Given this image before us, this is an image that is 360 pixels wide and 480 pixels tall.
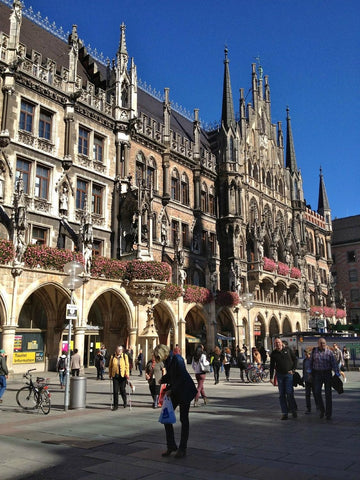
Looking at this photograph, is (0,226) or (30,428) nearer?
(30,428)

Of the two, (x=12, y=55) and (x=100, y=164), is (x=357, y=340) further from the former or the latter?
(x=12, y=55)

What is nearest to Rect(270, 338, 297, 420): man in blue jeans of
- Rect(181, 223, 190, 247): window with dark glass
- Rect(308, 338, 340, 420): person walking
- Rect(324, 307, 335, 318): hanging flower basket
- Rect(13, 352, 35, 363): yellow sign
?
Rect(308, 338, 340, 420): person walking

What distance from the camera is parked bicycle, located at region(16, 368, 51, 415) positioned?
12625 mm

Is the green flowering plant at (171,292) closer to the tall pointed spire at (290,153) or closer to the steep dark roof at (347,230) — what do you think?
the tall pointed spire at (290,153)

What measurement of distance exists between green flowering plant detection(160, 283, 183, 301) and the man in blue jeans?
19038mm

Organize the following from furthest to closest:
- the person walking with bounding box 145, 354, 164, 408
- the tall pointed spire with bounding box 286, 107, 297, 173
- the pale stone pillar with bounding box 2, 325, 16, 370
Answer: the tall pointed spire with bounding box 286, 107, 297, 173 < the pale stone pillar with bounding box 2, 325, 16, 370 < the person walking with bounding box 145, 354, 164, 408

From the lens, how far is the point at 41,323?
26.1 meters

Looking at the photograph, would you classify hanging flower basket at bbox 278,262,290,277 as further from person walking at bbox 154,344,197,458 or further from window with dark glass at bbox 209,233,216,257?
person walking at bbox 154,344,197,458

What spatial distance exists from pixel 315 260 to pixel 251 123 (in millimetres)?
23892

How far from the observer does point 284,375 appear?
36.3 feet

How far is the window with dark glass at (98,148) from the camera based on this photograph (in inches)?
1222

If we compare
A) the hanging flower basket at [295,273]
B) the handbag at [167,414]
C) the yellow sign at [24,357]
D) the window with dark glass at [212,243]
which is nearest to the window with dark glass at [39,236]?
the yellow sign at [24,357]

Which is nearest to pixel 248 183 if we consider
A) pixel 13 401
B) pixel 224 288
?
pixel 224 288

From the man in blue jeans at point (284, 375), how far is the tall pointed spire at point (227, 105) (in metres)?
35.5
